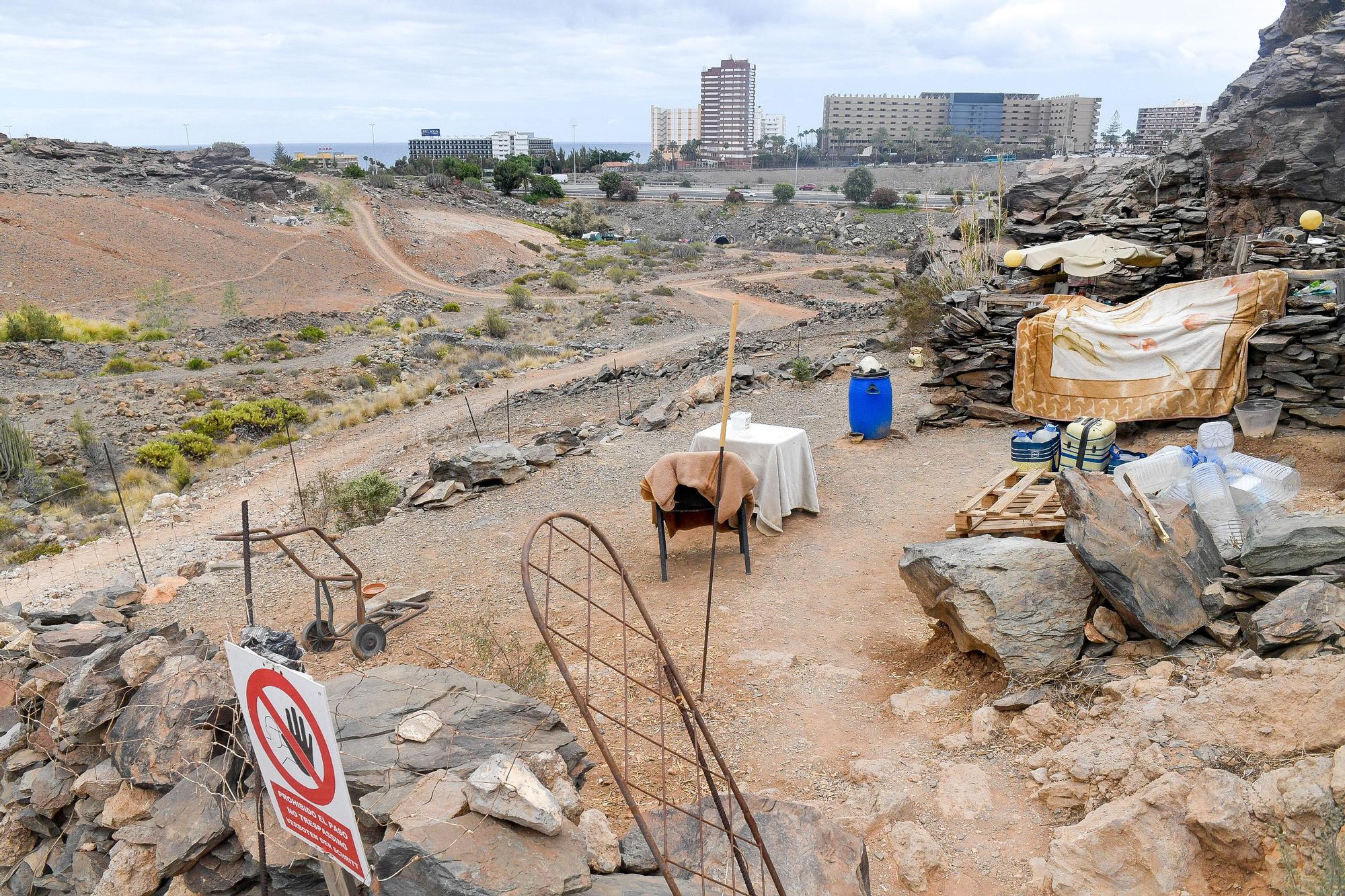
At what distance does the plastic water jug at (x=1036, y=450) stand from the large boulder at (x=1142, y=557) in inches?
118

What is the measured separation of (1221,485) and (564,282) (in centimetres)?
3479

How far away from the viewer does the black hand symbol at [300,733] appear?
104 inches

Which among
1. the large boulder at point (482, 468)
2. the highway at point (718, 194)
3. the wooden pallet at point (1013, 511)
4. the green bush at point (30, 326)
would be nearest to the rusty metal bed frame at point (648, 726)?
the large boulder at point (482, 468)

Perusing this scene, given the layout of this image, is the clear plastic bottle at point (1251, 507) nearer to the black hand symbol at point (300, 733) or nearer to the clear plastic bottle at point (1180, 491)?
the clear plastic bottle at point (1180, 491)

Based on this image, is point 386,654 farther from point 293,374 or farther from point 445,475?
point 293,374

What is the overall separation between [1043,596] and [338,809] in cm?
429

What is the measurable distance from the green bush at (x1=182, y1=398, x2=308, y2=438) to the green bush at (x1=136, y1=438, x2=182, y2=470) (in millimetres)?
1367

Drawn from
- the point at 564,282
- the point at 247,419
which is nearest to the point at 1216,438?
the point at 247,419

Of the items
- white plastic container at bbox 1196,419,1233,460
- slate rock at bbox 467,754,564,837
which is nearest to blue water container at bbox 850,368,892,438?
white plastic container at bbox 1196,419,1233,460

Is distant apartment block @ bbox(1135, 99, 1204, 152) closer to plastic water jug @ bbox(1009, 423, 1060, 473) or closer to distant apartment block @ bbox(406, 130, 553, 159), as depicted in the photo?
distant apartment block @ bbox(406, 130, 553, 159)

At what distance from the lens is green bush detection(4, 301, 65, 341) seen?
87.9ft

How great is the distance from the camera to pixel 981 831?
13.7 feet

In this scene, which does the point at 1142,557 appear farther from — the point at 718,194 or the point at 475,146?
the point at 475,146

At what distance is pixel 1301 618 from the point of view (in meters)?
4.68
